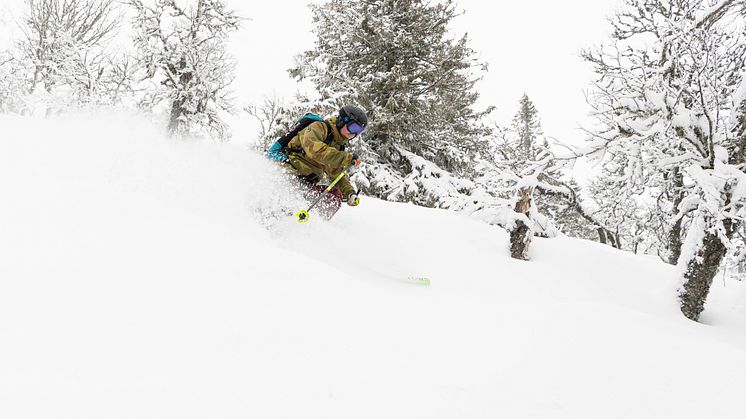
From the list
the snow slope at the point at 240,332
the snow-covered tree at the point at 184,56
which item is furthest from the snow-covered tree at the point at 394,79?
the snow slope at the point at 240,332

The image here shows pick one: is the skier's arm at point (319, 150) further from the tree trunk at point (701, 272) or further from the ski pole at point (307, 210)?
the tree trunk at point (701, 272)

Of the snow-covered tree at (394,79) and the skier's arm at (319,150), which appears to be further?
the snow-covered tree at (394,79)

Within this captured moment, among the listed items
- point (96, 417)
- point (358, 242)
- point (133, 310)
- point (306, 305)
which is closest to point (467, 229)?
point (358, 242)

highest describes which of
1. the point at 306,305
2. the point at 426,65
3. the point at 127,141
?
the point at 426,65

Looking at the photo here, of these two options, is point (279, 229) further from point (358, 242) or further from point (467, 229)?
point (467, 229)

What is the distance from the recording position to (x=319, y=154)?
5719mm

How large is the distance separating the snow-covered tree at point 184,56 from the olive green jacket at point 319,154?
46.9 ft

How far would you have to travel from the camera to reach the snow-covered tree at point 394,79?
1445cm

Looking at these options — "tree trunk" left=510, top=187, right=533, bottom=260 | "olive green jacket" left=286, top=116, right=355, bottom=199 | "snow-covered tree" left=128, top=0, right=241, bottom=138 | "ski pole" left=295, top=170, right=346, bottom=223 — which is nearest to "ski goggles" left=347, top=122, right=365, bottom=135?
"olive green jacket" left=286, top=116, right=355, bottom=199

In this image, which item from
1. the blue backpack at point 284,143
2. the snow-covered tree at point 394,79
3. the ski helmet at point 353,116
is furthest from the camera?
the snow-covered tree at point 394,79

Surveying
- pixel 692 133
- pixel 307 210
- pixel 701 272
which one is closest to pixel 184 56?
pixel 307 210

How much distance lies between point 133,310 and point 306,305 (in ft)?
Answer: 3.44

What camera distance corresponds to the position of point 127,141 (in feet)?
17.3

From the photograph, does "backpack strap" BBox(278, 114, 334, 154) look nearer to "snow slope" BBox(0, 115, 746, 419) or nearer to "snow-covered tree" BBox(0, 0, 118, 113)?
"snow slope" BBox(0, 115, 746, 419)
